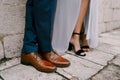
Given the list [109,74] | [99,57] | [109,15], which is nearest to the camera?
[109,74]

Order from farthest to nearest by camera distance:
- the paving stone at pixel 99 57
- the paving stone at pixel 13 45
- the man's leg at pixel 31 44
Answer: the paving stone at pixel 99 57, the paving stone at pixel 13 45, the man's leg at pixel 31 44

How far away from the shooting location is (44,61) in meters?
1.20

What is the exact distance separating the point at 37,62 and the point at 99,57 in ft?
2.17

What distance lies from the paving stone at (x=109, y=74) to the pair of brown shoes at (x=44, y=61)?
255mm

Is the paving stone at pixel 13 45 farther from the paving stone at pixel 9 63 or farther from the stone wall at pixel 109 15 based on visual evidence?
the stone wall at pixel 109 15

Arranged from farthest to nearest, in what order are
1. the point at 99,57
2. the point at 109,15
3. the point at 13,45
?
the point at 109,15 → the point at 99,57 → the point at 13,45

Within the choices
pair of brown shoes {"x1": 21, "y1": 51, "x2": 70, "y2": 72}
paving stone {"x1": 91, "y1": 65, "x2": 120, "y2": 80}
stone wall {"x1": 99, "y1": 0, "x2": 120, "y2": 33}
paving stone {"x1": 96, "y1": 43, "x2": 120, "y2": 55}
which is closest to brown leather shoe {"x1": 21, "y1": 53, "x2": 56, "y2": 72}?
pair of brown shoes {"x1": 21, "y1": 51, "x2": 70, "y2": 72}

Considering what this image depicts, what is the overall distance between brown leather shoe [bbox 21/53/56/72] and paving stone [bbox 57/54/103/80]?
0.09m

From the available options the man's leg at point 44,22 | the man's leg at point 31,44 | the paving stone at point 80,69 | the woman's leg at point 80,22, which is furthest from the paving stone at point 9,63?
the woman's leg at point 80,22

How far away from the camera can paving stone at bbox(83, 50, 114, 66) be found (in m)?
1.46

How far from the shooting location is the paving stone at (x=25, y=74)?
3.54 feet

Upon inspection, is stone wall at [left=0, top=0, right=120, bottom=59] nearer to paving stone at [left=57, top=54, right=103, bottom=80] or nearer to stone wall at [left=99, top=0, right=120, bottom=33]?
paving stone at [left=57, top=54, right=103, bottom=80]

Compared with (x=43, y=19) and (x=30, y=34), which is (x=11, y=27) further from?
(x=43, y=19)

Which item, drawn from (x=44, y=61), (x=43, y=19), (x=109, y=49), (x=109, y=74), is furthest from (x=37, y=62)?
(x=109, y=49)
